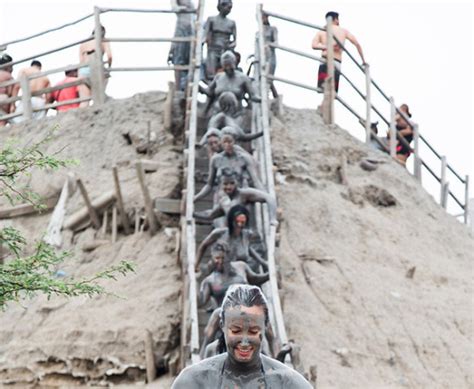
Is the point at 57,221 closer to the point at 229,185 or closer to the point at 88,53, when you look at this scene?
the point at 88,53

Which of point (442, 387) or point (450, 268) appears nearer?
point (442, 387)

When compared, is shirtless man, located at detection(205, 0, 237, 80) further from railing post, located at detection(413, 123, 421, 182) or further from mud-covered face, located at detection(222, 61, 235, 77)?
railing post, located at detection(413, 123, 421, 182)

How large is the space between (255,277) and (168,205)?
173 inches

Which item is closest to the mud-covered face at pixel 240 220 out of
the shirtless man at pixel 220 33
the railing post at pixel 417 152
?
the shirtless man at pixel 220 33

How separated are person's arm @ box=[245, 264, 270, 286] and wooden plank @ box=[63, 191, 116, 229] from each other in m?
4.91

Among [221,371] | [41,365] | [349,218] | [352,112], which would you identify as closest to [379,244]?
[349,218]

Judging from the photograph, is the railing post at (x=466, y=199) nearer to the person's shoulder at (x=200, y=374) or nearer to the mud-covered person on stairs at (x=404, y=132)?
the mud-covered person on stairs at (x=404, y=132)

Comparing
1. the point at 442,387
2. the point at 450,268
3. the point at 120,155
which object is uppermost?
the point at 120,155

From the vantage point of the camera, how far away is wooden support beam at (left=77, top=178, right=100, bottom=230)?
20.1 meters

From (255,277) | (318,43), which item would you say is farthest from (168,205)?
(318,43)

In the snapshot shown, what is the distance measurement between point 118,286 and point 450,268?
5068 millimetres

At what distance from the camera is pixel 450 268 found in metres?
21.9

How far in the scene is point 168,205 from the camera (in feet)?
66.0

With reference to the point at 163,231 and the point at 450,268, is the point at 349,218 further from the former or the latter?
the point at 163,231
